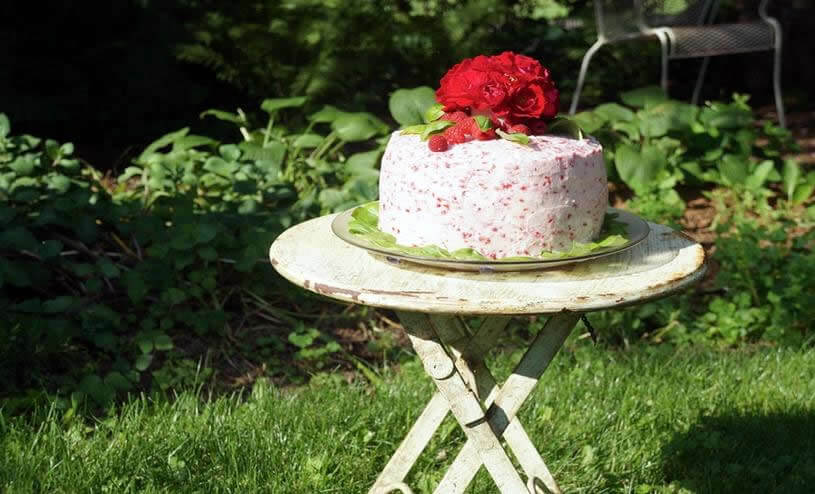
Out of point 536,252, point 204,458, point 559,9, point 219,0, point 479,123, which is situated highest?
point 479,123

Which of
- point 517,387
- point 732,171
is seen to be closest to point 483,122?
point 517,387

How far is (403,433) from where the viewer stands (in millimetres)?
3164

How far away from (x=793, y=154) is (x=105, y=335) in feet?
13.4

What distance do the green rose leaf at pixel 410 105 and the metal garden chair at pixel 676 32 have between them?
3.49 feet

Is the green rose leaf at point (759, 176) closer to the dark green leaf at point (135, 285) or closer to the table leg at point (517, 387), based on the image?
the dark green leaf at point (135, 285)

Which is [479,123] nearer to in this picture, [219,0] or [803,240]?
[803,240]

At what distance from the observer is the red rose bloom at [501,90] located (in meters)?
2.18

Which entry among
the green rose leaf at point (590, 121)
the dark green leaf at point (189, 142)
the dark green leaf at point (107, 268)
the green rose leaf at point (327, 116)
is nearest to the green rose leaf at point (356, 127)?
the green rose leaf at point (327, 116)

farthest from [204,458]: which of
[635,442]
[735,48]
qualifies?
[735,48]

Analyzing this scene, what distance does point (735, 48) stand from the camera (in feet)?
19.0

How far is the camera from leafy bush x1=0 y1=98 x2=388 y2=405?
351cm

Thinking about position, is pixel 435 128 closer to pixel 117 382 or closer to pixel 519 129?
pixel 519 129

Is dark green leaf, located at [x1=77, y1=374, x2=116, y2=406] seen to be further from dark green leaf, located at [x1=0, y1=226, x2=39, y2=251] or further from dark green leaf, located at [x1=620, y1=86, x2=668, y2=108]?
dark green leaf, located at [x1=620, y1=86, x2=668, y2=108]

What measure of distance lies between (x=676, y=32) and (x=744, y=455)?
3194mm
